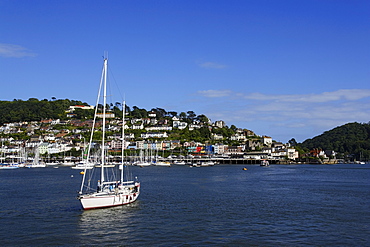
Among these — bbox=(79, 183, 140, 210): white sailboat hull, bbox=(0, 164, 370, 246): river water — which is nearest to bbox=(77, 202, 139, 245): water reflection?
bbox=(0, 164, 370, 246): river water

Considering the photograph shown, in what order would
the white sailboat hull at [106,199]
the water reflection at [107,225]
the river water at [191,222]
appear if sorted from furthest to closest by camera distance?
the white sailboat hull at [106,199], the water reflection at [107,225], the river water at [191,222]

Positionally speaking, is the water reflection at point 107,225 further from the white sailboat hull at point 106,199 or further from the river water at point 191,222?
the white sailboat hull at point 106,199

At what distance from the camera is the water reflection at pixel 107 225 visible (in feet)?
69.2

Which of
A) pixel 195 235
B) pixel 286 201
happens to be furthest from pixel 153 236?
pixel 286 201

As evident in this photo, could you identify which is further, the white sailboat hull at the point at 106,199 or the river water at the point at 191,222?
the white sailboat hull at the point at 106,199

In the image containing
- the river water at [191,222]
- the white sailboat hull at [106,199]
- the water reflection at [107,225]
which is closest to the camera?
the river water at [191,222]

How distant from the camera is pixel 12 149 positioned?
527ft

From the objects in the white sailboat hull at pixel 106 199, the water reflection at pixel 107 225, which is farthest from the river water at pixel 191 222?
the white sailboat hull at pixel 106 199

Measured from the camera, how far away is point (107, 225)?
24062 millimetres

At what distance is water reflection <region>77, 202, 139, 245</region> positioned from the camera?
69.2 ft

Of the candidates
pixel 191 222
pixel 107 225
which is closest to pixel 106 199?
pixel 107 225

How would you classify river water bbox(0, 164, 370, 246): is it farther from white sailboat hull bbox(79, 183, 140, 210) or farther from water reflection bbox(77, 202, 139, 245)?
white sailboat hull bbox(79, 183, 140, 210)

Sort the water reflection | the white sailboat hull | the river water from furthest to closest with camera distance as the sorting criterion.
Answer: the white sailboat hull → the water reflection → the river water

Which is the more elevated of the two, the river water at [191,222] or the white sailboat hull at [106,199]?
the white sailboat hull at [106,199]
